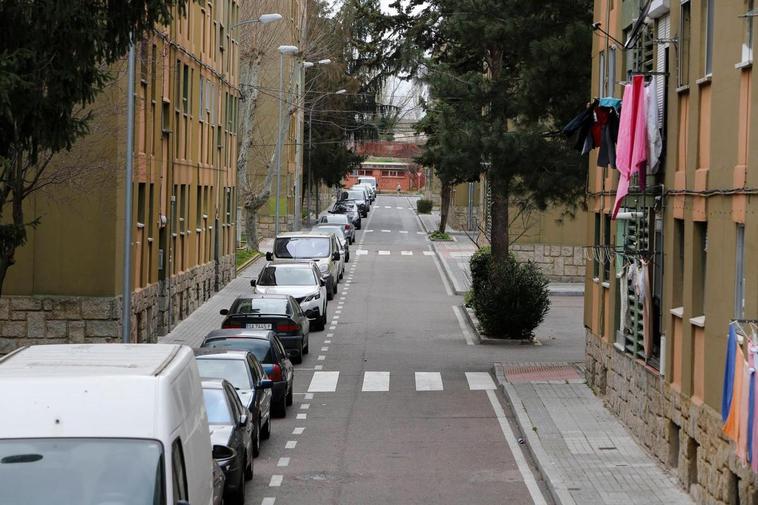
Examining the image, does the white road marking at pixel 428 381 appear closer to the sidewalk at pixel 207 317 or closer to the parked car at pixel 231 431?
the sidewalk at pixel 207 317

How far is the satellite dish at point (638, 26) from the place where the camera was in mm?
19156

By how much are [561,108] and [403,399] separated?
908 centimetres

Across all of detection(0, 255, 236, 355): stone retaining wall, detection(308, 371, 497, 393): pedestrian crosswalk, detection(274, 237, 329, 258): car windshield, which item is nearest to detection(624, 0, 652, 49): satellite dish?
detection(308, 371, 497, 393): pedestrian crosswalk

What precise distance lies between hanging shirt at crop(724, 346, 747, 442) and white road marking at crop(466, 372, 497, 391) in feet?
43.9

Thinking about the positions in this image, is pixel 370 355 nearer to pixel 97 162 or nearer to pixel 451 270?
pixel 97 162

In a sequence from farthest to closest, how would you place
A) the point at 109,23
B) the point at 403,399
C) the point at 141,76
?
the point at 141,76 → the point at 403,399 → the point at 109,23

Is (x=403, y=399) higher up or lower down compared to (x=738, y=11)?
lower down

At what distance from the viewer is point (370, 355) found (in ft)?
102

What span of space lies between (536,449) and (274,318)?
10.9 m

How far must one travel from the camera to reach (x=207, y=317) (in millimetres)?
37562

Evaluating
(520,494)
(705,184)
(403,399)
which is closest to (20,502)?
(520,494)

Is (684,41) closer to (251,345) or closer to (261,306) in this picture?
(251,345)

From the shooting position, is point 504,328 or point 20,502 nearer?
point 20,502

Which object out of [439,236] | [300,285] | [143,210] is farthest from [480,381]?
[439,236]
